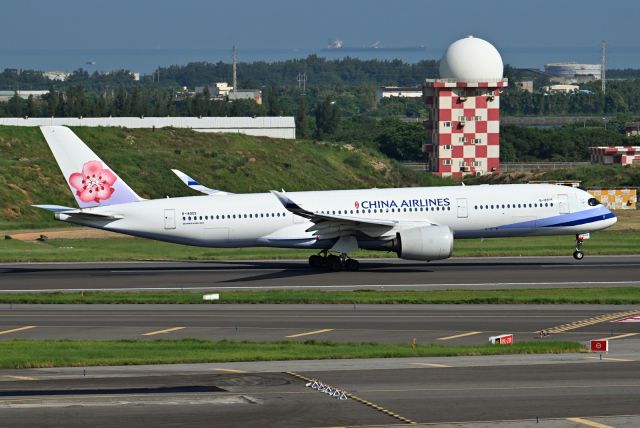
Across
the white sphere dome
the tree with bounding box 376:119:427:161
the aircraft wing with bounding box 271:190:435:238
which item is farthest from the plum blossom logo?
the tree with bounding box 376:119:427:161

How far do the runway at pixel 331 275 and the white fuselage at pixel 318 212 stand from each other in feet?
5.80

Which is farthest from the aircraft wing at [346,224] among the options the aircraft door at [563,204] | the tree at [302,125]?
the tree at [302,125]

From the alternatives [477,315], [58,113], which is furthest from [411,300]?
[58,113]

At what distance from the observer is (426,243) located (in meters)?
53.5

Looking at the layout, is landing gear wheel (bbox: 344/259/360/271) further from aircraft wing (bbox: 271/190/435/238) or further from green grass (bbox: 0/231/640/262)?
green grass (bbox: 0/231/640/262)

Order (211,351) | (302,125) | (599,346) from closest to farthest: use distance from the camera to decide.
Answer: (599,346)
(211,351)
(302,125)

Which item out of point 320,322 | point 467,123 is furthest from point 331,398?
point 467,123

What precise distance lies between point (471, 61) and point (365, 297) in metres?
91.2

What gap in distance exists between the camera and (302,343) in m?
35.3

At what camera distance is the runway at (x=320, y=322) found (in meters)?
37.2

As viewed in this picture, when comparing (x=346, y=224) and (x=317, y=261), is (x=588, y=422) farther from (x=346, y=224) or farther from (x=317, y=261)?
(x=317, y=261)

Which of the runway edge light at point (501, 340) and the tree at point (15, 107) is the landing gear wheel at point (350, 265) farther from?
the tree at point (15, 107)

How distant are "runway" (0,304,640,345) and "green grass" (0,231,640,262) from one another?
64.4ft

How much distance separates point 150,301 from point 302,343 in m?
12.7
